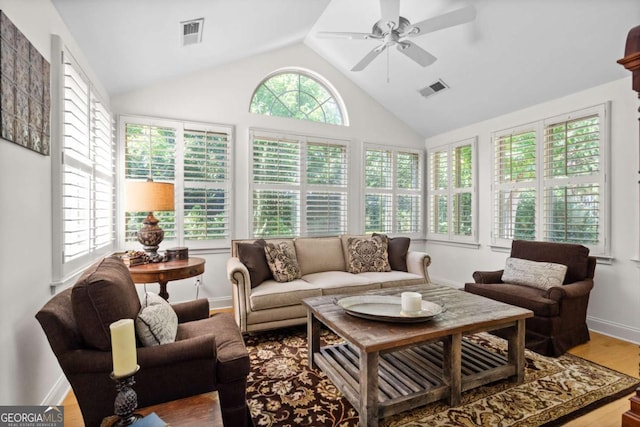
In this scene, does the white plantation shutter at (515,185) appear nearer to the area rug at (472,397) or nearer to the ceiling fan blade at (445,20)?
the area rug at (472,397)

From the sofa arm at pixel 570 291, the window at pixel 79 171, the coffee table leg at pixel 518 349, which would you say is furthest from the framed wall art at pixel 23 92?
the sofa arm at pixel 570 291

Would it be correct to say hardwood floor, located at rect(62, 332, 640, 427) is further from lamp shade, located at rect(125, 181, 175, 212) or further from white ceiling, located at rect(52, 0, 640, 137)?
white ceiling, located at rect(52, 0, 640, 137)

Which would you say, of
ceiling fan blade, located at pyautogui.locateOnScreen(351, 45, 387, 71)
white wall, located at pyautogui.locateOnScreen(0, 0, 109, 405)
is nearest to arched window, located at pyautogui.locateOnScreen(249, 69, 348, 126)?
ceiling fan blade, located at pyautogui.locateOnScreen(351, 45, 387, 71)

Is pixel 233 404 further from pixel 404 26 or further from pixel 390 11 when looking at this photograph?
pixel 404 26

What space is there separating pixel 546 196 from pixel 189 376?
4.04 meters

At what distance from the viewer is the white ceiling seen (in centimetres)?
246

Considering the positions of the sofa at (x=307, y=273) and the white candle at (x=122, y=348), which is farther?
the sofa at (x=307, y=273)

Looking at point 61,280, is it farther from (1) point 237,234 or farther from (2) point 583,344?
(2) point 583,344

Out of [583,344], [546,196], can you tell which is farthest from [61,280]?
[546,196]

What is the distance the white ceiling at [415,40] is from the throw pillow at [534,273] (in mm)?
1952

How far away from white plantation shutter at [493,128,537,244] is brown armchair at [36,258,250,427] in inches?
148

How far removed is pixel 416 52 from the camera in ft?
9.79

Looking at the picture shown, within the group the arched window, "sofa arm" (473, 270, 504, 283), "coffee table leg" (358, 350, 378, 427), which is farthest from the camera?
the arched window

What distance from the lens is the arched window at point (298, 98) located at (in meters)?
4.30
